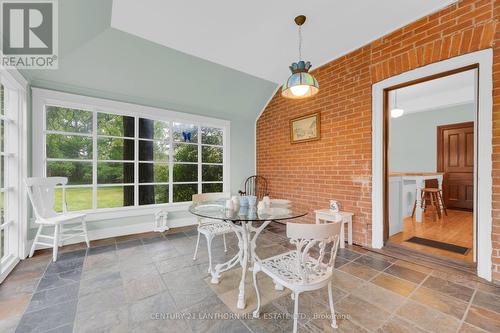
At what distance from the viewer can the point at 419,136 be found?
593 cm

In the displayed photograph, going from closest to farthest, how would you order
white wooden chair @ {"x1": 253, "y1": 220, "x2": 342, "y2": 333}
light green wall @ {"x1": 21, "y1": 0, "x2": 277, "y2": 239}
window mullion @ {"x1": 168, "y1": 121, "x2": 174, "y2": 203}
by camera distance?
1. white wooden chair @ {"x1": 253, "y1": 220, "x2": 342, "y2": 333}
2. light green wall @ {"x1": 21, "y1": 0, "x2": 277, "y2": 239}
3. window mullion @ {"x1": 168, "y1": 121, "x2": 174, "y2": 203}

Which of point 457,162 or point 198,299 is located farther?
point 457,162

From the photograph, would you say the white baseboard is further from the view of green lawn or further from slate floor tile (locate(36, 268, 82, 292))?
slate floor tile (locate(36, 268, 82, 292))

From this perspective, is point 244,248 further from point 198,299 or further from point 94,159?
point 94,159

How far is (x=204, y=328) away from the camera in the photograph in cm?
151

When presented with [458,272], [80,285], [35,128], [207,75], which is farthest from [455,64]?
[35,128]

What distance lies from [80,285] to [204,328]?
1416 mm

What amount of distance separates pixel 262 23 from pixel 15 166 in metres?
3.53

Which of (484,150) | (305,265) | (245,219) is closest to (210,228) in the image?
(245,219)

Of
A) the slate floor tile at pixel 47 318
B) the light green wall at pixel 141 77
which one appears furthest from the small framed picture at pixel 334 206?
the slate floor tile at pixel 47 318

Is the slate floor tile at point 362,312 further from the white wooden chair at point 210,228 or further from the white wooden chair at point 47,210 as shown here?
the white wooden chair at point 47,210

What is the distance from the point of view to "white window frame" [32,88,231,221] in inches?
115

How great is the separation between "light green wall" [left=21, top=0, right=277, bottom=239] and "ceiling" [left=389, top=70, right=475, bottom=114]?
3273mm

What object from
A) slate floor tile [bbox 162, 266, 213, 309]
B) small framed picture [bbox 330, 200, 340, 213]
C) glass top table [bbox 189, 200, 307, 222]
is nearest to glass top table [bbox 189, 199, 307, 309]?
glass top table [bbox 189, 200, 307, 222]
